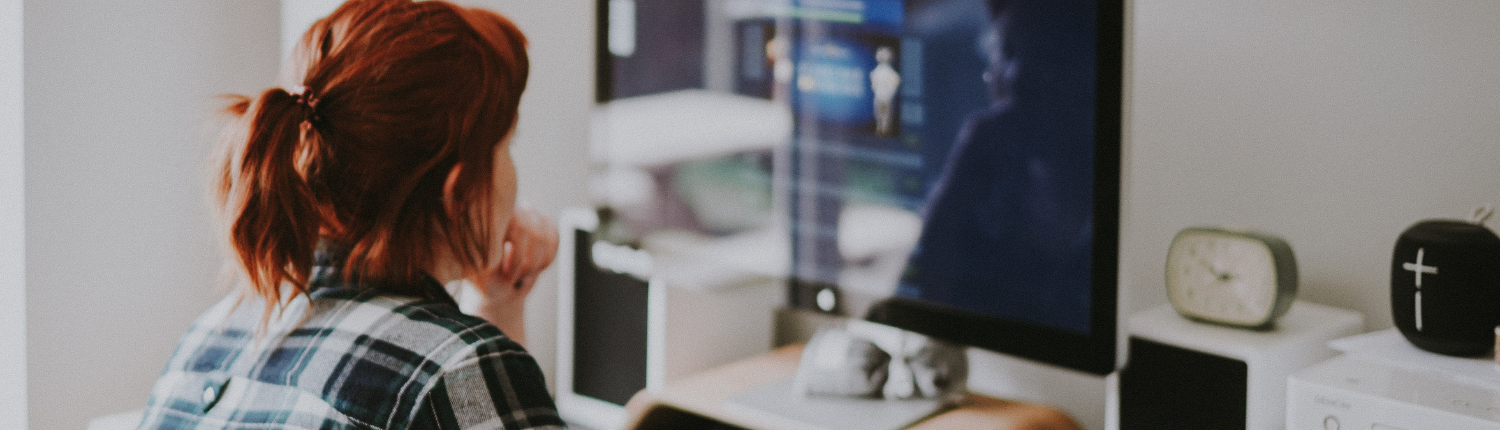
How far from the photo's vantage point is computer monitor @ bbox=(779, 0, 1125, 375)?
1366 mm

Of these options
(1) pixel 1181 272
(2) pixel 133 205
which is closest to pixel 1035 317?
(1) pixel 1181 272

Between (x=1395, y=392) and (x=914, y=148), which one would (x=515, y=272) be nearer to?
(x=914, y=148)

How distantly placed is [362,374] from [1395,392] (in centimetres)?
99

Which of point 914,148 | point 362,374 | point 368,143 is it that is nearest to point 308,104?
point 368,143

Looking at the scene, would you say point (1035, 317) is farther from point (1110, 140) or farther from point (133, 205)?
point (133, 205)

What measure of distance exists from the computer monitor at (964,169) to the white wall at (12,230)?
1.27 metres

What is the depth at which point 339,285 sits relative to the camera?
1.13 metres

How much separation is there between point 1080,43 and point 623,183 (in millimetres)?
849

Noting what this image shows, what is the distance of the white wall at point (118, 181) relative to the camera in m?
2.00

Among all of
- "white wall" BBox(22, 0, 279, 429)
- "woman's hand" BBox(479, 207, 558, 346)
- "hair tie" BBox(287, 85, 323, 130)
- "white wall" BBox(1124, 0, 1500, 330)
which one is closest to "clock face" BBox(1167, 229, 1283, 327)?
"white wall" BBox(1124, 0, 1500, 330)

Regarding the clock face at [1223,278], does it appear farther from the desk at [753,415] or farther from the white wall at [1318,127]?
the desk at [753,415]

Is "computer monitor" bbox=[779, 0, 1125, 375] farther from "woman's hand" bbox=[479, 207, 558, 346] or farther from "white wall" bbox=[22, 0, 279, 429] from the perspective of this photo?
"white wall" bbox=[22, 0, 279, 429]

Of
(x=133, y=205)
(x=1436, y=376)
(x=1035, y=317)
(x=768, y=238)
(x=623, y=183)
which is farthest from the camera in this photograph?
(x=133, y=205)

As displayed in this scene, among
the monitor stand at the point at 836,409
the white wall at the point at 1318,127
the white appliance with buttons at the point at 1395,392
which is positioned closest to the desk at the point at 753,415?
the monitor stand at the point at 836,409
